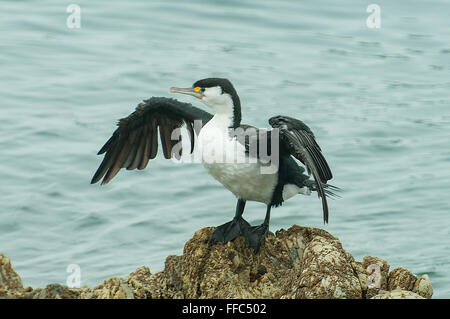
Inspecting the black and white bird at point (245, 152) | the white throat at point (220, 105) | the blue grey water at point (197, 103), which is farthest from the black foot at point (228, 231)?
the blue grey water at point (197, 103)

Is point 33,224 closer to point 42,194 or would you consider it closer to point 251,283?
point 42,194

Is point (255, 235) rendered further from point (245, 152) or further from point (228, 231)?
point (245, 152)

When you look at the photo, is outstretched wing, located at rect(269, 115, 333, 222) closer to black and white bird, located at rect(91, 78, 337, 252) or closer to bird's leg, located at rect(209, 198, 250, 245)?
black and white bird, located at rect(91, 78, 337, 252)

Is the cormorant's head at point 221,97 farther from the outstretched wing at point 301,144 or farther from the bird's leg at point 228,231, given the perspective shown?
the bird's leg at point 228,231

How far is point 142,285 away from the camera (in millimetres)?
6602

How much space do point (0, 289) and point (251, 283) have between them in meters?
→ 1.84

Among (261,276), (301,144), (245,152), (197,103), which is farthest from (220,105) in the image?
(197,103)

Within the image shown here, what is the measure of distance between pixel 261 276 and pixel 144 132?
205 cm

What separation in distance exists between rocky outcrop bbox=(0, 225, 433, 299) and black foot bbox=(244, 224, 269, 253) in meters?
0.05

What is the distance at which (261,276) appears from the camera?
680cm

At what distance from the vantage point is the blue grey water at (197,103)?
1223 centimetres

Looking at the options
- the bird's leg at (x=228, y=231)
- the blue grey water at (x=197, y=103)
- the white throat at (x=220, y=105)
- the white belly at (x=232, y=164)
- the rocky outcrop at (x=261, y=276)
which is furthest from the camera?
the blue grey water at (x=197, y=103)

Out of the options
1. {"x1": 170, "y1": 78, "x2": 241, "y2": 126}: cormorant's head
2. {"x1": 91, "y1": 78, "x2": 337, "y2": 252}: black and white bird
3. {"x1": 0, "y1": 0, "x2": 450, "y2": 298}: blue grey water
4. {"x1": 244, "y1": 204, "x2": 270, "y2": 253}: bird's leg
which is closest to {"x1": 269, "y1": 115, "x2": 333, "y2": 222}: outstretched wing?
{"x1": 91, "y1": 78, "x2": 337, "y2": 252}: black and white bird

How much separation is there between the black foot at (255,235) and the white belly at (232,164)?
326 millimetres
